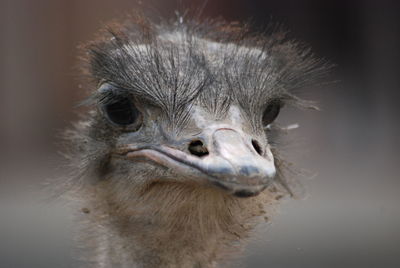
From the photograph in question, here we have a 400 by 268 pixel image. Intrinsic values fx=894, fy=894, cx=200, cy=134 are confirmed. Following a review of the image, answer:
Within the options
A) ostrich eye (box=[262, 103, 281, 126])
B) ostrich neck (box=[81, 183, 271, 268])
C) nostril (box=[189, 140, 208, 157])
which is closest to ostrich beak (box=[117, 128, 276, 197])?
nostril (box=[189, 140, 208, 157])

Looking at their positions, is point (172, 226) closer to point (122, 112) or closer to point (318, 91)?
point (122, 112)

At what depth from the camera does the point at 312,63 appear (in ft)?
9.99

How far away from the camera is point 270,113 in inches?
111

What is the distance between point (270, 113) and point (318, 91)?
3713 millimetres

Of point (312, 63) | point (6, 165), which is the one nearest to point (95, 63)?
point (312, 63)

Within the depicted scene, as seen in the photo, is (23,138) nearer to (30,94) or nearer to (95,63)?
(30,94)

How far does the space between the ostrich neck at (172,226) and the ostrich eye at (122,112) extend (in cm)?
23

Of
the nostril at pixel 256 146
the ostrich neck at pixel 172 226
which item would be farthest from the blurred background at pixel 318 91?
the nostril at pixel 256 146


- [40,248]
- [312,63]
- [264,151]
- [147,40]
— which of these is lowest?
[40,248]

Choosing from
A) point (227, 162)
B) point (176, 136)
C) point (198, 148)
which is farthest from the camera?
point (176, 136)

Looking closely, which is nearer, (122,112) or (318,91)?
(122,112)

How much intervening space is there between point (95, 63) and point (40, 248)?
2.89 m

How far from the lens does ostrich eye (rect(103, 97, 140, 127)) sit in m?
2.67

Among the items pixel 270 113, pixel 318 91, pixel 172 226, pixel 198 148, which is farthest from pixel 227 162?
pixel 318 91
